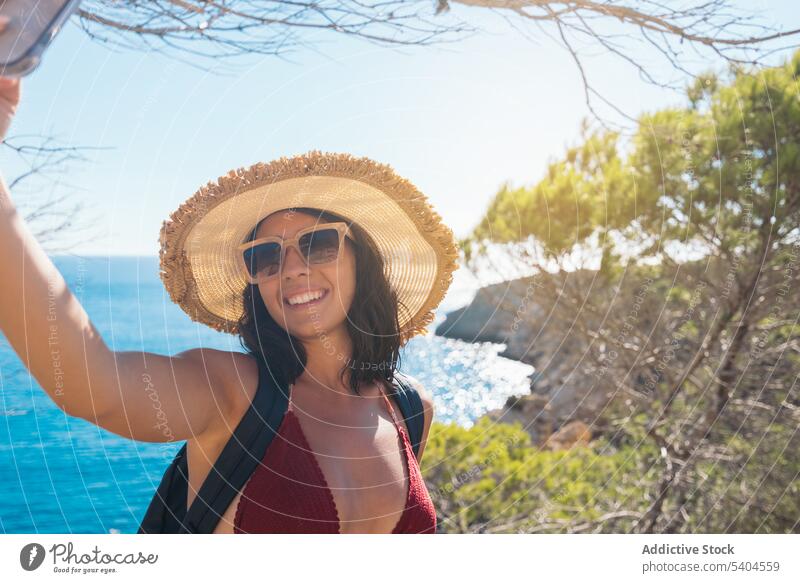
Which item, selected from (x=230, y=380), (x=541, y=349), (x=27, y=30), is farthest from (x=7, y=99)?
(x=541, y=349)

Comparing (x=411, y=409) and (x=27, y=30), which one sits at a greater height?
(x=27, y=30)

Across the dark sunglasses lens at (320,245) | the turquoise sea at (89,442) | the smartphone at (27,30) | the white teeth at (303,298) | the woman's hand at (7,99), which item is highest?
the smartphone at (27,30)

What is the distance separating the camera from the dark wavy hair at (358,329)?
2.57ft

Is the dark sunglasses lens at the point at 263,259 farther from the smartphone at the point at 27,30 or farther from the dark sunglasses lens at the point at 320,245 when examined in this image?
the smartphone at the point at 27,30

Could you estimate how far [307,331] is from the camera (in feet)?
2.63

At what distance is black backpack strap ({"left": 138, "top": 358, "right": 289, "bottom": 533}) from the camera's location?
672 mm

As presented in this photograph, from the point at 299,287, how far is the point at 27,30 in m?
0.35

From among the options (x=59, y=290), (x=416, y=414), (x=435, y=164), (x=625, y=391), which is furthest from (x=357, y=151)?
(x=625, y=391)

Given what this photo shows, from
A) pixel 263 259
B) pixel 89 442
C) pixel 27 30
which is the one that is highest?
pixel 27 30

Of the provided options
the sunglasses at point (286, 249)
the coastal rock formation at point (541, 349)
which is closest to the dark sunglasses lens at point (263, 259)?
the sunglasses at point (286, 249)

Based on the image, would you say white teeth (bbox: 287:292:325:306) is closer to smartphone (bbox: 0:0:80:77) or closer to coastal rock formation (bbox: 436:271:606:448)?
smartphone (bbox: 0:0:80:77)

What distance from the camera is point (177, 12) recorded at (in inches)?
40.3

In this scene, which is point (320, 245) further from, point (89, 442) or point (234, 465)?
point (89, 442)

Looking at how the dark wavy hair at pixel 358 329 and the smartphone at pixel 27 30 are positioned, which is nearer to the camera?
the smartphone at pixel 27 30
